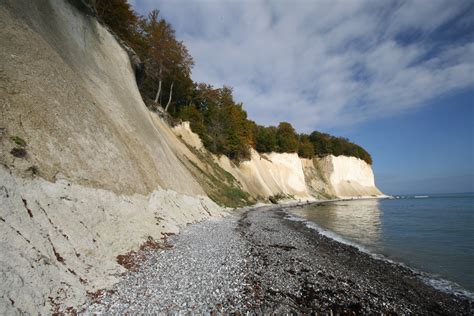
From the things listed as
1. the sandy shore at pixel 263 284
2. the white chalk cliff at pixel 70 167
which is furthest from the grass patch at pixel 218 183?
the sandy shore at pixel 263 284

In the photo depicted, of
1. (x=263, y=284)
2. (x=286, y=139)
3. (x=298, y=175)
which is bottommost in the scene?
(x=263, y=284)

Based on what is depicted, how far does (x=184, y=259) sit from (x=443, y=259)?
38.7 feet

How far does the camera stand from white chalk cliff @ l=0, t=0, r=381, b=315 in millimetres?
5023

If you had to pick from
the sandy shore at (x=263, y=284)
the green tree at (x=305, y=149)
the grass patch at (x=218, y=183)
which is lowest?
the sandy shore at (x=263, y=284)

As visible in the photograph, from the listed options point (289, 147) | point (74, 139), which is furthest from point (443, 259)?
point (289, 147)

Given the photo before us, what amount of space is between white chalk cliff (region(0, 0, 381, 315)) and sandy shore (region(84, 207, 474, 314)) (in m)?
1.02

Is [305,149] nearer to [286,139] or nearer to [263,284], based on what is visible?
[286,139]

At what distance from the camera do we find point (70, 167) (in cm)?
799

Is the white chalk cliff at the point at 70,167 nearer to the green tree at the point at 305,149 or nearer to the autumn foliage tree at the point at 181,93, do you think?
the autumn foliage tree at the point at 181,93

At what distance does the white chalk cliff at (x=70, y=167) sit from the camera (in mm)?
5023

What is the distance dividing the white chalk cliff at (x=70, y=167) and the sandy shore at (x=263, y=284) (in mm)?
1024

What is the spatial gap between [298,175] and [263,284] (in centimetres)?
5618

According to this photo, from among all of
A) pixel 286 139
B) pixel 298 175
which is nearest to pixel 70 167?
pixel 286 139

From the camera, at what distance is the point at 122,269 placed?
6578 millimetres
